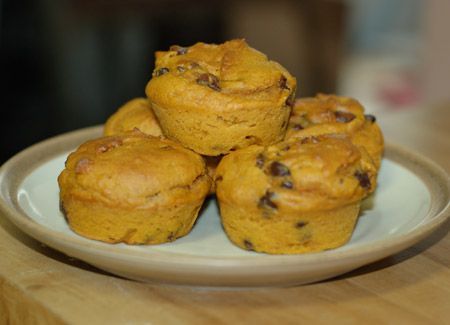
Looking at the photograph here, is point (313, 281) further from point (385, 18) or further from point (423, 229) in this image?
point (385, 18)

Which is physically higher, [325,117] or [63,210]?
[325,117]

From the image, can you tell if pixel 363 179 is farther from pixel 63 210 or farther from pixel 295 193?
pixel 63 210

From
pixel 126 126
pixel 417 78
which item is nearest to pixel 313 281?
pixel 126 126

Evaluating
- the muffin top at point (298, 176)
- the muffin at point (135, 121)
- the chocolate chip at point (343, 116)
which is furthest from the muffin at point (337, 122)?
the muffin at point (135, 121)

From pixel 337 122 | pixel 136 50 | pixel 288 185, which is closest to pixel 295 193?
pixel 288 185

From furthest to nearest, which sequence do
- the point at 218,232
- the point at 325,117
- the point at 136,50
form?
the point at 136,50, the point at 325,117, the point at 218,232
